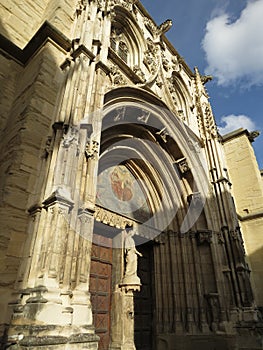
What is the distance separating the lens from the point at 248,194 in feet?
35.3

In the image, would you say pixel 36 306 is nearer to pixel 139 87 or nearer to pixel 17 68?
pixel 17 68

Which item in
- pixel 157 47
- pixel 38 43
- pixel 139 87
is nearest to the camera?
pixel 38 43

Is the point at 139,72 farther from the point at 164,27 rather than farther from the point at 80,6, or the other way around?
the point at 164,27

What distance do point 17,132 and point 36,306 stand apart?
2706 mm

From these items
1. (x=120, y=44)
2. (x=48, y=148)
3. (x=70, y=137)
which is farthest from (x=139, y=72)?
(x=48, y=148)

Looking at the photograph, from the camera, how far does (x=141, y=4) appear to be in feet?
34.2

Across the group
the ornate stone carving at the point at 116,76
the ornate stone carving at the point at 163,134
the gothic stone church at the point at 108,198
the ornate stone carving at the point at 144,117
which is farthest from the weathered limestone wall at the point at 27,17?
the ornate stone carving at the point at 163,134

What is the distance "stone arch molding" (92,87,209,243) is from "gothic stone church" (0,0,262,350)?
1.6 inches

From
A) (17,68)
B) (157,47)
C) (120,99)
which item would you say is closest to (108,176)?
(120,99)

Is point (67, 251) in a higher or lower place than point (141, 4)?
lower

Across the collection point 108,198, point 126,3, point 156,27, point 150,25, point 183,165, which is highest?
point 156,27

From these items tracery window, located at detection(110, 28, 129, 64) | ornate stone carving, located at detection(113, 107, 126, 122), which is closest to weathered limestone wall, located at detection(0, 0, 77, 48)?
tracery window, located at detection(110, 28, 129, 64)

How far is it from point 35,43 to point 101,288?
543cm

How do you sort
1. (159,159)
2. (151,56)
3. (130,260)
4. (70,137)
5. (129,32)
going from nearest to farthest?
1. (70,137)
2. (130,260)
3. (159,159)
4. (129,32)
5. (151,56)
